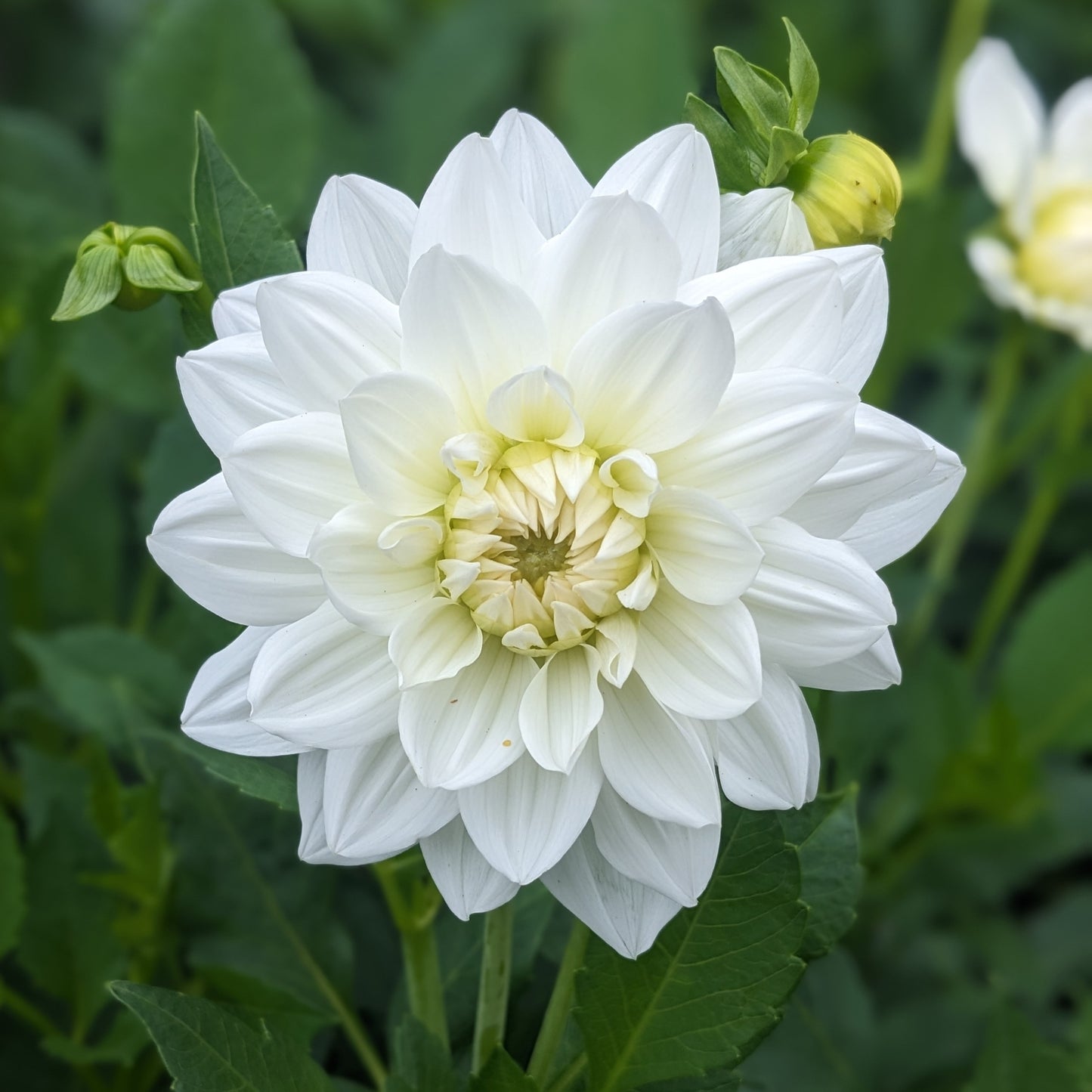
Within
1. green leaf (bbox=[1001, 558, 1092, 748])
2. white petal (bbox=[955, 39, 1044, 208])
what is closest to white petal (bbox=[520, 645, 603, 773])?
green leaf (bbox=[1001, 558, 1092, 748])

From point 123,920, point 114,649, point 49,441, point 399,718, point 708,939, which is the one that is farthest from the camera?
point 49,441

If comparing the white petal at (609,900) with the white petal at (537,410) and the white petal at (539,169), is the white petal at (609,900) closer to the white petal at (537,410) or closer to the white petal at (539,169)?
the white petal at (537,410)

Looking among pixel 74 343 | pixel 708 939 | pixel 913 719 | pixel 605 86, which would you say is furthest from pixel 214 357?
pixel 605 86

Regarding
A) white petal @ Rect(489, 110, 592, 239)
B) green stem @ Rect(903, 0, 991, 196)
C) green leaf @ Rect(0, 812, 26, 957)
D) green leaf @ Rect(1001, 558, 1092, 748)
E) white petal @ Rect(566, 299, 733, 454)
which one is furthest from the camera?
green stem @ Rect(903, 0, 991, 196)

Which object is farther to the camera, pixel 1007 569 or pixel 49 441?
Answer: pixel 1007 569

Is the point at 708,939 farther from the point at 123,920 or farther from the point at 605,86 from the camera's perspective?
the point at 605,86

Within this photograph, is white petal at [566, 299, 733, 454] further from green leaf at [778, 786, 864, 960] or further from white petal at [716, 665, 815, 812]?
green leaf at [778, 786, 864, 960]

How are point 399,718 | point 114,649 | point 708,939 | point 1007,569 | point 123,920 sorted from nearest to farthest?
point 399,718, point 708,939, point 123,920, point 114,649, point 1007,569

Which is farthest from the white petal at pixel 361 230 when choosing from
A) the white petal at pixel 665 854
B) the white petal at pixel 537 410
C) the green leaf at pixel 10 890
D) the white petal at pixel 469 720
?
the green leaf at pixel 10 890

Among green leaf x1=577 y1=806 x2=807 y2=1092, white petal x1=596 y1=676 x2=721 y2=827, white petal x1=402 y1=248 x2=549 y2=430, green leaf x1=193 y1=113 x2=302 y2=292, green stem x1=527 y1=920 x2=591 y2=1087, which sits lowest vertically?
green stem x1=527 y1=920 x2=591 y2=1087
